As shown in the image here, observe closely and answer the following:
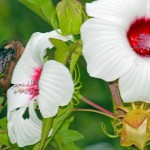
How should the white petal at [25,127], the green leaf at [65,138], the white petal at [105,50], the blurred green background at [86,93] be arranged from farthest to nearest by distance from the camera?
1. the blurred green background at [86,93]
2. the green leaf at [65,138]
3. the white petal at [25,127]
4. the white petal at [105,50]

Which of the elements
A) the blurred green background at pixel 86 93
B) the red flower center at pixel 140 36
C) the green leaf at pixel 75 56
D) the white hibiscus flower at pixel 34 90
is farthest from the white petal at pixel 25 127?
the blurred green background at pixel 86 93

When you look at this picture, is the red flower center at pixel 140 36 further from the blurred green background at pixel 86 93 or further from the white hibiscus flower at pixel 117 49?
the blurred green background at pixel 86 93

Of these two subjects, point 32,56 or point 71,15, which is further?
point 32,56

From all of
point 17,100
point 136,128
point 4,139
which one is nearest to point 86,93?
point 4,139

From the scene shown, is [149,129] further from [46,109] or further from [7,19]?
[7,19]

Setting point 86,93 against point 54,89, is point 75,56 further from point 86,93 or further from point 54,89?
point 86,93

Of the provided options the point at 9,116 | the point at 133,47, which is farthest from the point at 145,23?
the point at 9,116
